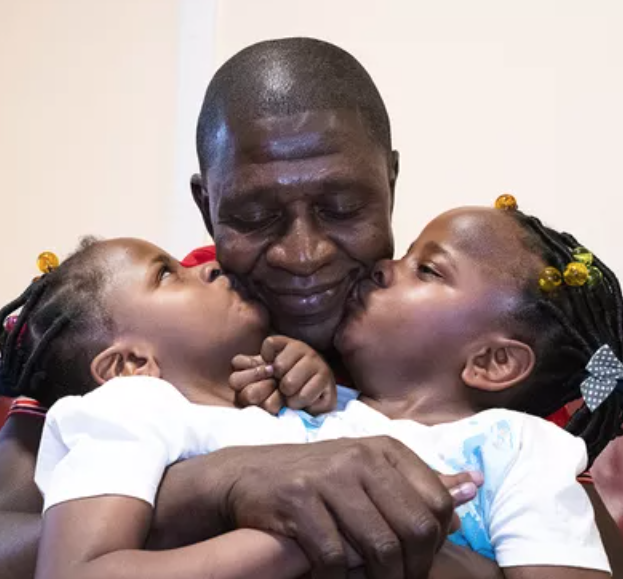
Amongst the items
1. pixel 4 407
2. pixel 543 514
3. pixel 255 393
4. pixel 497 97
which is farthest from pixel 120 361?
pixel 497 97

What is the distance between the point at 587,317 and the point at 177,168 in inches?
84.6

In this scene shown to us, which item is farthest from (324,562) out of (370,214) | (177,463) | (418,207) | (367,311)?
(418,207)

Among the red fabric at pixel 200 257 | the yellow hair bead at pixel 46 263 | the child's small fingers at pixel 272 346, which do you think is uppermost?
the yellow hair bead at pixel 46 263

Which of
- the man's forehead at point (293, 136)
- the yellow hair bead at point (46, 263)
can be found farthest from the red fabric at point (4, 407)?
the man's forehead at point (293, 136)

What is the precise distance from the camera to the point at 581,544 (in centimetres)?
130

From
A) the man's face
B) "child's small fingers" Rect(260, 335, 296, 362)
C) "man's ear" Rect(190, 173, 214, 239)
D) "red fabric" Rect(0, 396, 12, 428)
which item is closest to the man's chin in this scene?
the man's face

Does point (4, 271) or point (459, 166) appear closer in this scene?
point (459, 166)

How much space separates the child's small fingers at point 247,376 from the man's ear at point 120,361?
0.13 m

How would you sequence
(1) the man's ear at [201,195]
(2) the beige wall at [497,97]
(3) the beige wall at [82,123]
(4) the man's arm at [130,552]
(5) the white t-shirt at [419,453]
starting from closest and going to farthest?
(4) the man's arm at [130,552] < (5) the white t-shirt at [419,453] < (1) the man's ear at [201,195] < (2) the beige wall at [497,97] < (3) the beige wall at [82,123]

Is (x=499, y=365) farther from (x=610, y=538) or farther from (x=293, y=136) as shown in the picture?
(x=293, y=136)

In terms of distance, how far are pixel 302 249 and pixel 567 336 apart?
468 mm

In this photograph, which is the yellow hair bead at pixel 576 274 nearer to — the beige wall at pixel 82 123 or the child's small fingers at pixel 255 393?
the child's small fingers at pixel 255 393

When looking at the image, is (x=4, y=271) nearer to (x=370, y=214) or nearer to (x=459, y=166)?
(x=459, y=166)

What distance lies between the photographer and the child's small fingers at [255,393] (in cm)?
150
